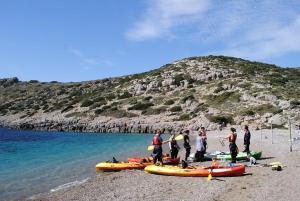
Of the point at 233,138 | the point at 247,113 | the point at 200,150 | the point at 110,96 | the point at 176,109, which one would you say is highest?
the point at 110,96

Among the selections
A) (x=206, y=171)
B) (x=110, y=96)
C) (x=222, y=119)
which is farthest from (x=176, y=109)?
(x=206, y=171)

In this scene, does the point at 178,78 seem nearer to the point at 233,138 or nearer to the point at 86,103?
the point at 86,103

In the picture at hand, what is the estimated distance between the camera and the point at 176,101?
83000 mm

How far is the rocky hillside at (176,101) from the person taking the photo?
69250mm

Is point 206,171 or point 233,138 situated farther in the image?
point 233,138

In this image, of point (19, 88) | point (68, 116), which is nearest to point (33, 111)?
point (68, 116)

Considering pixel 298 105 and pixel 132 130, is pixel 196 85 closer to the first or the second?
pixel 132 130

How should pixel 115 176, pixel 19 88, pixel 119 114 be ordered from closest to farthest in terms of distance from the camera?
pixel 115 176 → pixel 119 114 → pixel 19 88

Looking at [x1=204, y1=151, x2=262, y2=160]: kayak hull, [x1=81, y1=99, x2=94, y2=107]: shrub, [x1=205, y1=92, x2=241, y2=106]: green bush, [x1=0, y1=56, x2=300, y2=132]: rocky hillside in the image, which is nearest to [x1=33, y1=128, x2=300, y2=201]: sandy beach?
[x1=204, y1=151, x2=262, y2=160]: kayak hull

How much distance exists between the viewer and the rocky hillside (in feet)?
227

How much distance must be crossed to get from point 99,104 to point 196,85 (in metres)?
22.3

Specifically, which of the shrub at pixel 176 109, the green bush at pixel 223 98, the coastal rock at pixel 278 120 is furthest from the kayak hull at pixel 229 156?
the shrub at pixel 176 109

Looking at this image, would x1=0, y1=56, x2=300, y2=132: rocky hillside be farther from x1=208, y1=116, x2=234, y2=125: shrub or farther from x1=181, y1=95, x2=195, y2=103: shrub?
x1=208, y1=116, x2=234, y2=125: shrub

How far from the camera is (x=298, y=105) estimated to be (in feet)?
214
